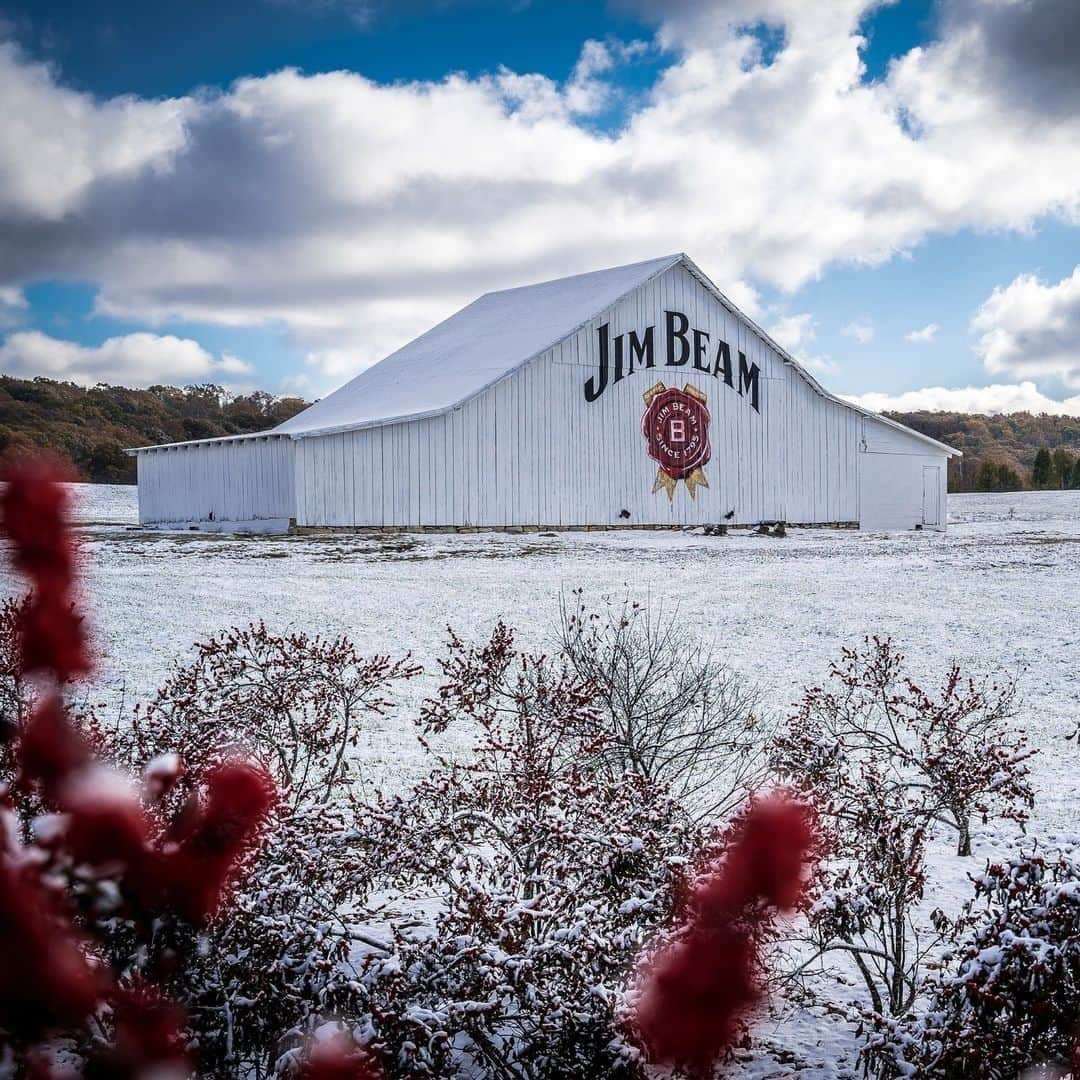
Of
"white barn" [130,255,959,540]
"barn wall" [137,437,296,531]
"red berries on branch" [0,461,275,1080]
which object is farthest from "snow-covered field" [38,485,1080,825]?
"red berries on branch" [0,461,275,1080]

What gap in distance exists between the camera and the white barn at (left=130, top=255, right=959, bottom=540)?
21.8m

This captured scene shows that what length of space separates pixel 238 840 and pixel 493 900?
100 inches

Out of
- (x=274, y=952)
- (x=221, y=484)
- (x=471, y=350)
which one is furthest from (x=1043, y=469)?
(x=274, y=952)

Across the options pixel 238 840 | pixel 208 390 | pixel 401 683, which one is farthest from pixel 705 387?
pixel 208 390

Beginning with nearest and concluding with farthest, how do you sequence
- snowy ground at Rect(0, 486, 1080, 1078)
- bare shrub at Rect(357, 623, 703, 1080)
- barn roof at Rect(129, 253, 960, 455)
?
bare shrub at Rect(357, 623, 703, 1080)
snowy ground at Rect(0, 486, 1080, 1078)
barn roof at Rect(129, 253, 960, 455)

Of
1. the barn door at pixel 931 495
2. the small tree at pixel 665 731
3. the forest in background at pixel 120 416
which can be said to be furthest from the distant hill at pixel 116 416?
the small tree at pixel 665 731

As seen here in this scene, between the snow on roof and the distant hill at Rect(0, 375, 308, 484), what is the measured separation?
9296 millimetres

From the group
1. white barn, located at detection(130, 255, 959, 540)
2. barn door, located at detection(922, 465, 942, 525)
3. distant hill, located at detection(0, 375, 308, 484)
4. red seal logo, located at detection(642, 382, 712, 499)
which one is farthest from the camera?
distant hill, located at detection(0, 375, 308, 484)

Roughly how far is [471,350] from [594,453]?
15.4ft

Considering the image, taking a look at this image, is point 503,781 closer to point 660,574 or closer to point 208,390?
point 660,574

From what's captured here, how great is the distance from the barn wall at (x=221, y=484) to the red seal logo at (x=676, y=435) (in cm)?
819

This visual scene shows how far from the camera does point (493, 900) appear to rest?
379 centimetres

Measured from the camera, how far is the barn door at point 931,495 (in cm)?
3019

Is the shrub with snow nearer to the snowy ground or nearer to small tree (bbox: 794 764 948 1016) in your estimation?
small tree (bbox: 794 764 948 1016)
